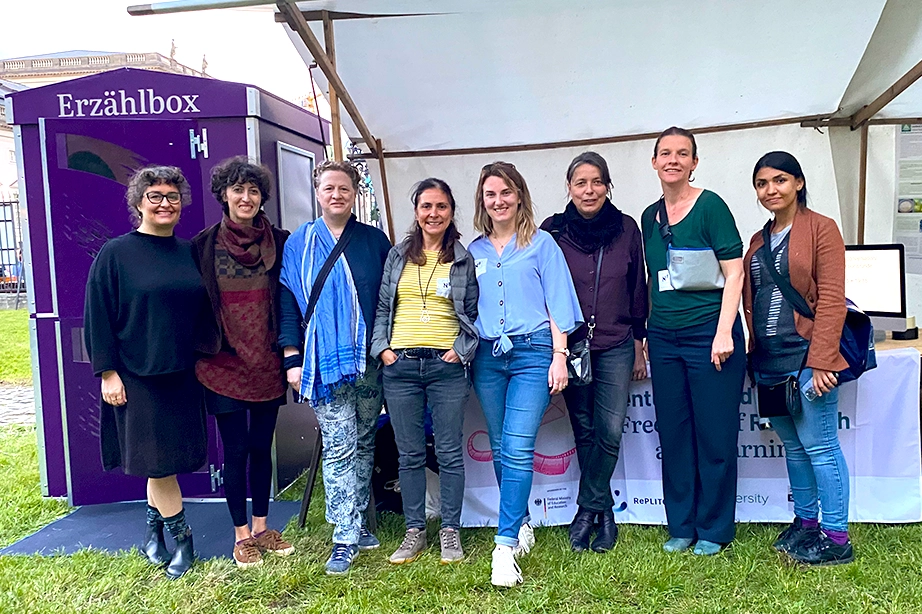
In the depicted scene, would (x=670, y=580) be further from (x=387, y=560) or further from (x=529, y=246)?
(x=529, y=246)

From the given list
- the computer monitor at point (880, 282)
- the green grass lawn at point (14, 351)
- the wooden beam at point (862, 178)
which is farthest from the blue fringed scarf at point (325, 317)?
the green grass lawn at point (14, 351)

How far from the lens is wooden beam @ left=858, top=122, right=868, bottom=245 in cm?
372

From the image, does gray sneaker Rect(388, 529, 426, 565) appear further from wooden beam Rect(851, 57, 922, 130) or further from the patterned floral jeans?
wooden beam Rect(851, 57, 922, 130)

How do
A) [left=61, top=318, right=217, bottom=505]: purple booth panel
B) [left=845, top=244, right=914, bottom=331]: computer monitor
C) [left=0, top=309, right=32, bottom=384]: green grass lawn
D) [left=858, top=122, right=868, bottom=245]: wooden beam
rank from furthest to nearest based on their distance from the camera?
[left=0, top=309, right=32, bottom=384]: green grass lawn
[left=858, top=122, right=868, bottom=245]: wooden beam
[left=61, top=318, right=217, bottom=505]: purple booth panel
[left=845, top=244, right=914, bottom=331]: computer monitor

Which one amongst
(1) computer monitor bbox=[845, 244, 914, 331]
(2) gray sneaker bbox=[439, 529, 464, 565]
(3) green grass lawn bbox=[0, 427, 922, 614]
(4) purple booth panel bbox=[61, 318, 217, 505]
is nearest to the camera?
(3) green grass lawn bbox=[0, 427, 922, 614]

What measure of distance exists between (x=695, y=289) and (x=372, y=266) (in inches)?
51.1

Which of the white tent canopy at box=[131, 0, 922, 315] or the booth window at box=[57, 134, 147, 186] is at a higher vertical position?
the white tent canopy at box=[131, 0, 922, 315]

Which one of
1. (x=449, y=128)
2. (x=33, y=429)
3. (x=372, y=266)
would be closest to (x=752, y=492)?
(x=372, y=266)

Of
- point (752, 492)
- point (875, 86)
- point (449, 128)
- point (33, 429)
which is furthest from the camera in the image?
point (33, 429)

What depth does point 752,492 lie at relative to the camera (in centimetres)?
301

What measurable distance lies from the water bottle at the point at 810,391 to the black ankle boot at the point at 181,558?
2559 mm

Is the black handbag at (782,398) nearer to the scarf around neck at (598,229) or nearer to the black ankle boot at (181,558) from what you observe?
the scarf around neck at (598,229)

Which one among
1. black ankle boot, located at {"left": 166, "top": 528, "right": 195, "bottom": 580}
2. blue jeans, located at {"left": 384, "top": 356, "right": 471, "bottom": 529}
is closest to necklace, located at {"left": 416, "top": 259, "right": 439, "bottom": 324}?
blue jeans, located at {"left": 384, "top": 356, "right": 471, "bottom": 529}

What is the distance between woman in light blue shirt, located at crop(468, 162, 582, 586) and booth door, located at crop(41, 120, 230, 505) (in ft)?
5.44
